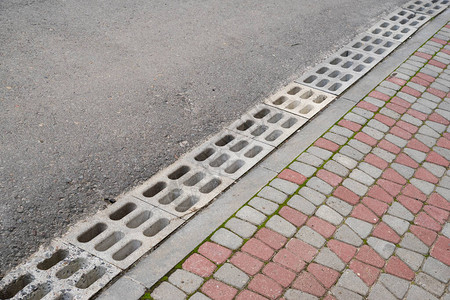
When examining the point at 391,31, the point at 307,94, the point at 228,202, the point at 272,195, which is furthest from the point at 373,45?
the point at 228,202

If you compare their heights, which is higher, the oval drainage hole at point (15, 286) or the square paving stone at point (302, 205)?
the oval drainage hole at point (15, 286)

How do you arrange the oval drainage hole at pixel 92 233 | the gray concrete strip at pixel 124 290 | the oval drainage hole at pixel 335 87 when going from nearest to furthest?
the gray concrete strip at pixel 124 290 → the oval drainage hole at pixel 92 233 → the oval drainage hole at pixel 335 87

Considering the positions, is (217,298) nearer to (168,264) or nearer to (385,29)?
(168,264)

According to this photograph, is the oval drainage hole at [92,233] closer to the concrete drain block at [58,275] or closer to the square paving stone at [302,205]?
the concrete drain block at [58,275]

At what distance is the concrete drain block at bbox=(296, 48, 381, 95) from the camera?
555cm

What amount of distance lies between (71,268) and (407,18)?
5876mm

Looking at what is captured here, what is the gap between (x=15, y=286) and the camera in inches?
127

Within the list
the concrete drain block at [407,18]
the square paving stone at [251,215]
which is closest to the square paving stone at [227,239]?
the square paving stone at [251,215]

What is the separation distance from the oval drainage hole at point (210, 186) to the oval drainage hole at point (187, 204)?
0.13 m

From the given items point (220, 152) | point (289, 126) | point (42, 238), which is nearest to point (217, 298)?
point (42, 238)

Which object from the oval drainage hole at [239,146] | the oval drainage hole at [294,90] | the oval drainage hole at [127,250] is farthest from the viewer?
the oval drainage hole at [294,90]

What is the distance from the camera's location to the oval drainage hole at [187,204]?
3.86 m

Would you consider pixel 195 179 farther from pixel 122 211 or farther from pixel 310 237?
pixel 310 237

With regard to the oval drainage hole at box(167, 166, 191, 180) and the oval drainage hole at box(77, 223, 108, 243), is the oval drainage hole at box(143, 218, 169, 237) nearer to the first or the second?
the oval drainage hole at box(77, 223, 108, 243)
